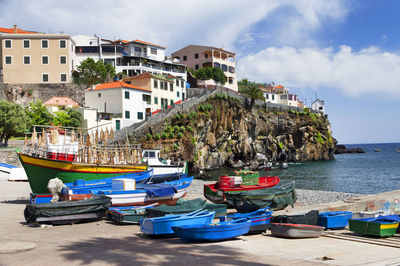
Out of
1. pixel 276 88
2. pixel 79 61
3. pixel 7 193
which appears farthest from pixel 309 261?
pixel 276 88

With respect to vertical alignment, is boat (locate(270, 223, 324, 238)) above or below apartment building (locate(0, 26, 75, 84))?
below

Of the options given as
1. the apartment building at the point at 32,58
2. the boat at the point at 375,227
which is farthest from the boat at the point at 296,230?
the apartment building at the point at 32,58

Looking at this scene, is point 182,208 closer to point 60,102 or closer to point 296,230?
point 296,230

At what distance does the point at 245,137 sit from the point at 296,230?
2324 inches

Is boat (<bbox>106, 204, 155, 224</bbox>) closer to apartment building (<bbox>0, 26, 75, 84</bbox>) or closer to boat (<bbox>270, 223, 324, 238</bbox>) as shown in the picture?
boat (<bbox>270, 223, 324, 238</bbox>)

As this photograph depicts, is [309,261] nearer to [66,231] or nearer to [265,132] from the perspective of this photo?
[66,231]

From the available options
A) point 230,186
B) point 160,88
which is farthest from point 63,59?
point 230,186

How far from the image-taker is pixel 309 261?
9.46m

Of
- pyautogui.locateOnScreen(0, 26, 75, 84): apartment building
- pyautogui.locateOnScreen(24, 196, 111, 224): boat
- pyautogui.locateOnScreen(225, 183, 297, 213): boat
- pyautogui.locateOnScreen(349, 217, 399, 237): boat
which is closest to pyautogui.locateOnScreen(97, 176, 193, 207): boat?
pyautogui.locateOnScreen(24, 196, 111, 224): boat

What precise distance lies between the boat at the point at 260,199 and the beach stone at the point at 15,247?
9.23 meters

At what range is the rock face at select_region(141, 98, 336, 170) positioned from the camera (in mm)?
57781

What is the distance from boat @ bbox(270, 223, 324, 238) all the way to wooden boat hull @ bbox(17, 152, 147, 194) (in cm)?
1528

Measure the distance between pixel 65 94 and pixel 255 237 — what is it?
54.3 meters

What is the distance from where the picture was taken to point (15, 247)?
1055cm
